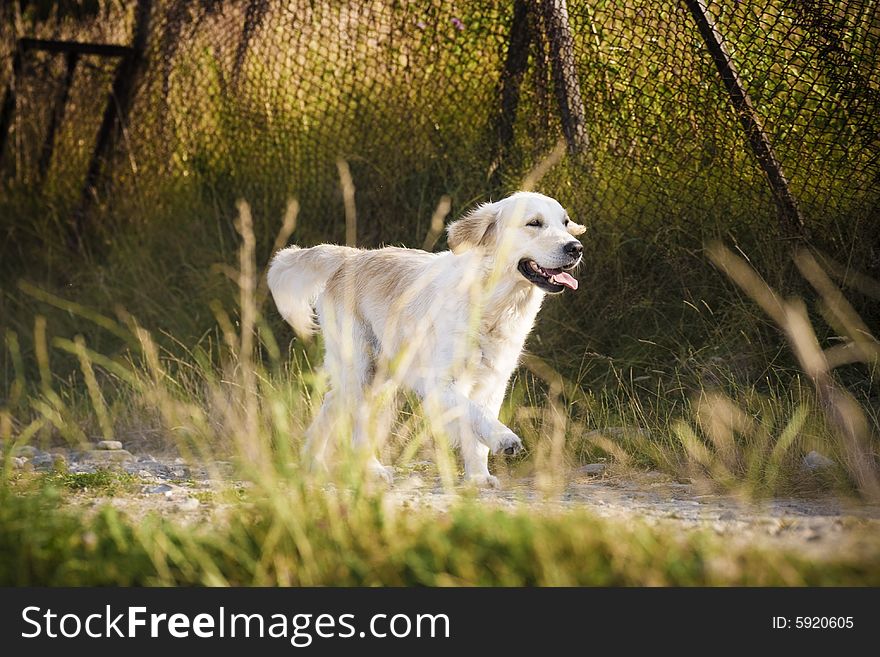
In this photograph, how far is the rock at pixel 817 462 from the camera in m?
4.10

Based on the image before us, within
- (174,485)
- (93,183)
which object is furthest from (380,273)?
(93,183)

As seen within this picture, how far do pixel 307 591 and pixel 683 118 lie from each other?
3.71 metres

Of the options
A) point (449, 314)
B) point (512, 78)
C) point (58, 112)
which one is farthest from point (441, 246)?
point (58, 112)

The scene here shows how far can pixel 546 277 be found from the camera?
A: 435 cm

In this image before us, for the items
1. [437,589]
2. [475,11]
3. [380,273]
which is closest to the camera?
[437,589]

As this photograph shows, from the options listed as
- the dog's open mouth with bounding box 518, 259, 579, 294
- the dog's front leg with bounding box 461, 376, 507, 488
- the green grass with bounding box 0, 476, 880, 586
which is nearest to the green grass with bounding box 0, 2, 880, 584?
the green grass with bounding box 0, 476, 880, 586

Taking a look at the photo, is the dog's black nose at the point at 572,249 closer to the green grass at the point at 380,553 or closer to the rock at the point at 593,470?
the rock at the point at 593,470

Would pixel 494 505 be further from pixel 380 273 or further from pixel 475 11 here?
pixel 475 11

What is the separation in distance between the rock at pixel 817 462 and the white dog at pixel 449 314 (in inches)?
45.6

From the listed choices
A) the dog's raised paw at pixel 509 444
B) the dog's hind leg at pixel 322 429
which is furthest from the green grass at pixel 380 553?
the dog's hind leg at pixel 322 429

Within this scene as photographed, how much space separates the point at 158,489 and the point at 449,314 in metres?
1.36

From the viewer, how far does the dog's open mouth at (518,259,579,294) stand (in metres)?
4.32

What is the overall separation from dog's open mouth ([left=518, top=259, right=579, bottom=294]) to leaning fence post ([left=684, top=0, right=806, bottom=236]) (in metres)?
1.45

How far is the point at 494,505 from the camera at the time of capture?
3.65 metres
